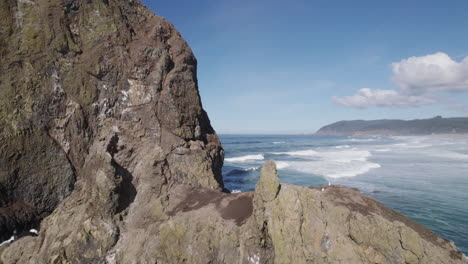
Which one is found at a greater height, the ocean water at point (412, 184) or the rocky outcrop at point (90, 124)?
the rocky outcrop at point (90, 124)

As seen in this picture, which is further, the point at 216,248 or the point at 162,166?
the point at 162,166

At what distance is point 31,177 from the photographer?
49.8 ft

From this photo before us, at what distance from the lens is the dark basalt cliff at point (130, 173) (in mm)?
9664

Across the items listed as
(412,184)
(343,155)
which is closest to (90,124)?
(412,184)

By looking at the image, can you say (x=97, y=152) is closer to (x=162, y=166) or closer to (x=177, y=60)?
(x=162, y=166)

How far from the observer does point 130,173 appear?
49.4 ft

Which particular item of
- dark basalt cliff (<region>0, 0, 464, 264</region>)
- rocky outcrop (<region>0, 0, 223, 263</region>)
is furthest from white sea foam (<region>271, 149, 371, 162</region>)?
rocky outcrop (<region>0, 0, 223, 263</region>)

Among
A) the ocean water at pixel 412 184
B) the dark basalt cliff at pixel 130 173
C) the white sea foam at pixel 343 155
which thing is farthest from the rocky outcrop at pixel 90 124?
the white sea foam at pixel 343 155

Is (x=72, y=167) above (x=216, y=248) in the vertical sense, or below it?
above

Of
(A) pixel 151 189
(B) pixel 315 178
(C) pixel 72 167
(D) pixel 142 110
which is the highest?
(D) pixel 142 110

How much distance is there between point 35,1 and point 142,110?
1014cm

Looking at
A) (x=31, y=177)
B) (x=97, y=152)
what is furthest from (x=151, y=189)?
(x=31, y=177)

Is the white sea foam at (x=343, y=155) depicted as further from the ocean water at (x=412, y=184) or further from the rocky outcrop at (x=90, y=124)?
the rocky outcrop at (x=90, y=124)

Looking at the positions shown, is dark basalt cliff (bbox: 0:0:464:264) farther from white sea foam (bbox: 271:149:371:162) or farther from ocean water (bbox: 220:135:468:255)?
white sea foam (bbox: 271:149:371:162)
